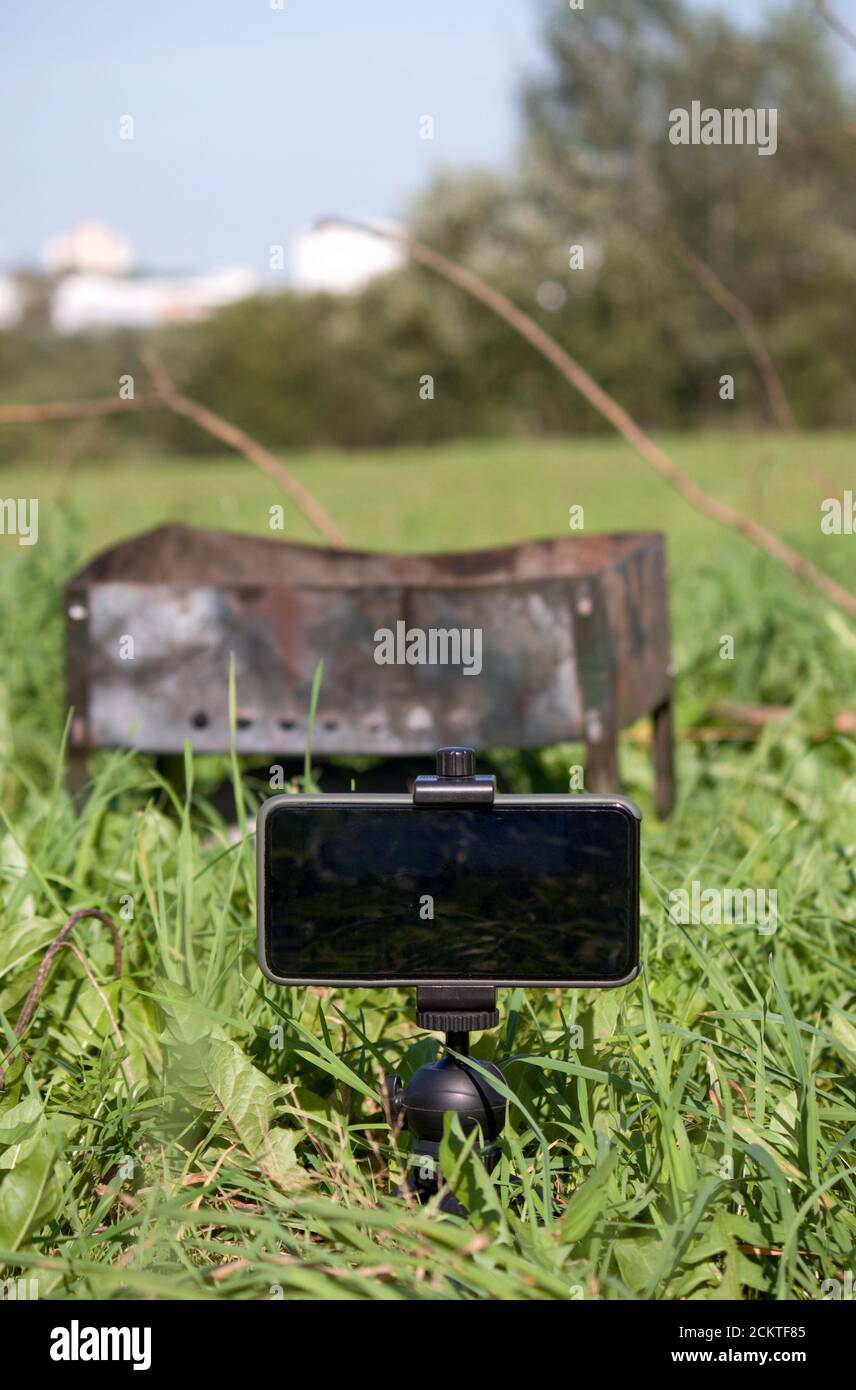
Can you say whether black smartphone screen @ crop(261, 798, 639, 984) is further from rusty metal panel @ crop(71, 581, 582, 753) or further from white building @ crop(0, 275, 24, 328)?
white building @ crop(0, 275, 24, 328)

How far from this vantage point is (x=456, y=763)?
53.4 inches

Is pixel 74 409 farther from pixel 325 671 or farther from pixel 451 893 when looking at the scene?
pixel 451 893

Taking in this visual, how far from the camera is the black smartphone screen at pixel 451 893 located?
1.38 metres

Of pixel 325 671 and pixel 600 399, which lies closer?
pixel 325 671

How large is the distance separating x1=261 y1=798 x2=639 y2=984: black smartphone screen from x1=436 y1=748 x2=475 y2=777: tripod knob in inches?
1.4

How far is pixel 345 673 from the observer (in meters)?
2.73

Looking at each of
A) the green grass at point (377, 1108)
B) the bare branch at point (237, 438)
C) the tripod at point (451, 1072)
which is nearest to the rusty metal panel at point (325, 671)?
the green grass at point (377, 1108)

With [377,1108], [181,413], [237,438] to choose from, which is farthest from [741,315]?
[377,1108]

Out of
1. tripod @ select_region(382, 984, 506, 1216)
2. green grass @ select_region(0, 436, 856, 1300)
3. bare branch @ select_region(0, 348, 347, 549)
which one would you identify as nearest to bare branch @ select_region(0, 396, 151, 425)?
bare branch @ select_region(0, 348, 347, 549)

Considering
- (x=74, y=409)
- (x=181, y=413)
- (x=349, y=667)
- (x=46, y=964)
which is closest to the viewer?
(x=46, y=964)

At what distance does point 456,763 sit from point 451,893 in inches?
5.7

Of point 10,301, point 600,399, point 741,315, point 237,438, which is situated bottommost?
point 237,438

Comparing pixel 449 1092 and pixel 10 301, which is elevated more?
pixel 10 301

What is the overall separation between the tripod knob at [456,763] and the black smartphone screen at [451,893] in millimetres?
36
